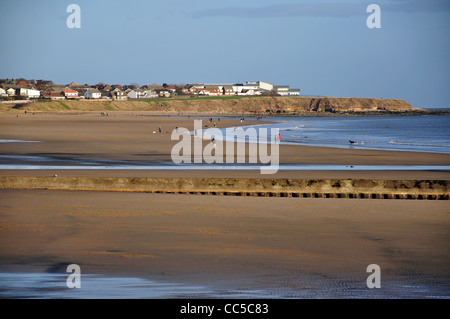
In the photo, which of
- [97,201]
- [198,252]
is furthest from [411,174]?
[198,252]

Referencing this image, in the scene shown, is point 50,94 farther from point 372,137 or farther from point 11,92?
point 372,137

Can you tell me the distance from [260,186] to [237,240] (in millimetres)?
5473

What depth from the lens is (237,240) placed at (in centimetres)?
1111

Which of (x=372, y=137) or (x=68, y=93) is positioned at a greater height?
(x=68, y=93)

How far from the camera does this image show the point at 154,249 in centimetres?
1031

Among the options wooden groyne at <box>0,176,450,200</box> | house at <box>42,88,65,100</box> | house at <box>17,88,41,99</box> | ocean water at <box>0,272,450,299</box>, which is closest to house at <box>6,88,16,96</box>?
house at <box>17,88,41,99</box>

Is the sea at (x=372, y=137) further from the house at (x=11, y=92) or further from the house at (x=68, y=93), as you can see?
the house at (x=11, y=92)

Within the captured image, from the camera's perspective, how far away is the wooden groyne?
16203 millimetres

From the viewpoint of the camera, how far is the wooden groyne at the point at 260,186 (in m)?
16.2

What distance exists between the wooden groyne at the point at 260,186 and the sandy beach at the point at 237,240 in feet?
1.42

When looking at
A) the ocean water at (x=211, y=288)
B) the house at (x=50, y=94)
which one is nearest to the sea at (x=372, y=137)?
the ocean water at (x=211, y=288)

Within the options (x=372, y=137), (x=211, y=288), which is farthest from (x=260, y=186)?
(x=372, y=137)

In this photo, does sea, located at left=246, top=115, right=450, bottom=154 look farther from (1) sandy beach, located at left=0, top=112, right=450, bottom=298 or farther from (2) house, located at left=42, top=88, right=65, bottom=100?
(2) house, located at left=42, top=88, right=65, bottom=100
